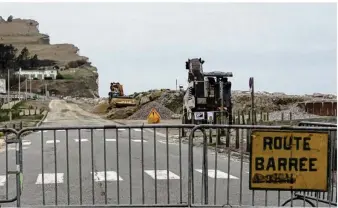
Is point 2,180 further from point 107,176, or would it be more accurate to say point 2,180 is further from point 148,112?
point 148,112

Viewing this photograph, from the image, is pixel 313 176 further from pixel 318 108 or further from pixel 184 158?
pixel 318 108

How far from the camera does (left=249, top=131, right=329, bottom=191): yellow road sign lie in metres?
7.64

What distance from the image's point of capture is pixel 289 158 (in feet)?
25.1

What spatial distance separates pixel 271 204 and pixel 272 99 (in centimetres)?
5661

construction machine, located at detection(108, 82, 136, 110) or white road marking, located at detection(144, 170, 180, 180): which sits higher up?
construction machine, located at detection(108, 82, 136, 110)

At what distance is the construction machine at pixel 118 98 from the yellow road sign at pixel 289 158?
189 feet

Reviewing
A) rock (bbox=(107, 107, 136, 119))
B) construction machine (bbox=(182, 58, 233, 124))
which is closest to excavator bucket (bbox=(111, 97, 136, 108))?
rock (bbox=(107, 107, 136, 119))

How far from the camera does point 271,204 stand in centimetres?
896

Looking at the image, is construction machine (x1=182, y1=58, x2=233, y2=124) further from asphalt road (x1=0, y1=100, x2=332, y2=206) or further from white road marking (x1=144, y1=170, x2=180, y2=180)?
white road marking (x1=144, y1=170, x2=180, y2=180)

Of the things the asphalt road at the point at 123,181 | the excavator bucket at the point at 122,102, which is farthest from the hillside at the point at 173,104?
the asphalt road at the point at 123,181

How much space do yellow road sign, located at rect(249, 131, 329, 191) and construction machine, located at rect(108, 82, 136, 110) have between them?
5776cm

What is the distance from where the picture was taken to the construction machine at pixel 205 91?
29781 mm

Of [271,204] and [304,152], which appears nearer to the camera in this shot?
[304,152]

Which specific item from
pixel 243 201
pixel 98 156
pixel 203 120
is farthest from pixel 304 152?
pixel 203 120
